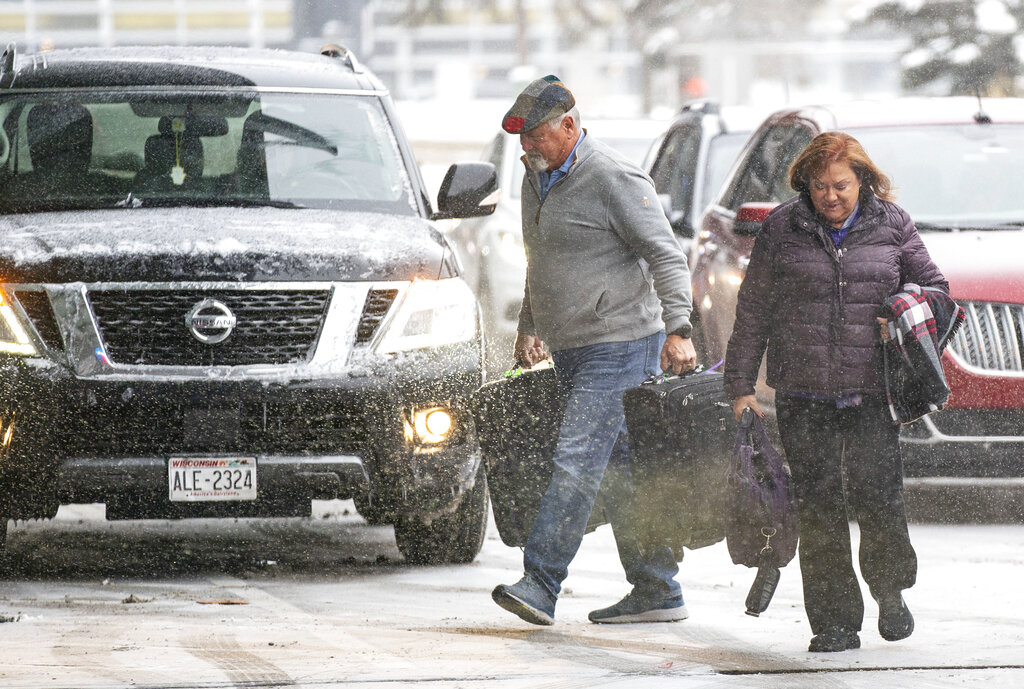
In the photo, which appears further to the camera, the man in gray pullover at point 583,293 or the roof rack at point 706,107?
the roof rack at point 706,107

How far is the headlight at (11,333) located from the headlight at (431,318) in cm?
125

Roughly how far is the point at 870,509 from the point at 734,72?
55.3 metres

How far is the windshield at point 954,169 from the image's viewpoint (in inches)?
348

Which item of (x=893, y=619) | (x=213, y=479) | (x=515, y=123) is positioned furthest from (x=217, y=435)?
(x=893, y=619)

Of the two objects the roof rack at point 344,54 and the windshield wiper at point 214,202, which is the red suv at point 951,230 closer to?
the roof rack at point 344,54

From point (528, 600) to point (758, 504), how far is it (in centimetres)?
83

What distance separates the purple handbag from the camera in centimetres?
591

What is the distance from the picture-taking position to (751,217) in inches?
324

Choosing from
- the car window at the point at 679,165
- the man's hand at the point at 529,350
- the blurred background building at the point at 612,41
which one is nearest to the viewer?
the man's hand at the point at 529,350

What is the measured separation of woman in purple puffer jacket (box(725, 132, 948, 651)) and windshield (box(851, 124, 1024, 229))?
2.91 m

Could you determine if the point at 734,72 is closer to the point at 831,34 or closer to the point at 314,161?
the point at 831,34

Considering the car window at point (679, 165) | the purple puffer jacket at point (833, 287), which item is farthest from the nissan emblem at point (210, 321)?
the car window at point (679, 165)

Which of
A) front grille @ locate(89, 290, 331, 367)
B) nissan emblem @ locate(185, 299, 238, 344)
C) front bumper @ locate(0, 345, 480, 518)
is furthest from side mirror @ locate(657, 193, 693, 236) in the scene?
nissan emblem @ locate(185, 299, 238, 344)

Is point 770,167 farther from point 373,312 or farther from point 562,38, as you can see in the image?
point 562,38
